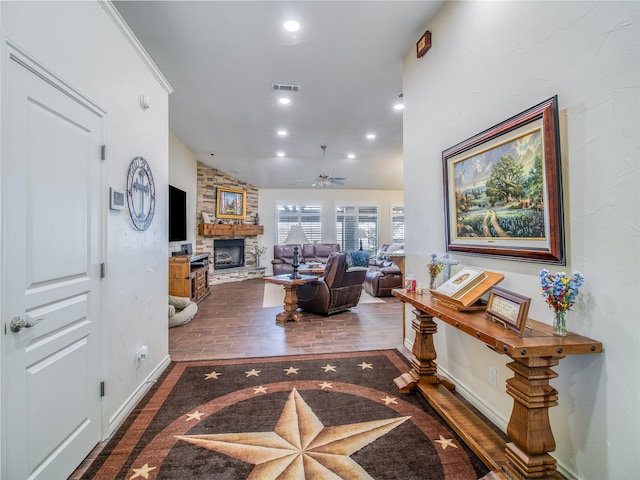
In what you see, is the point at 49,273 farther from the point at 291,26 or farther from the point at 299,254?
the point at 299,254

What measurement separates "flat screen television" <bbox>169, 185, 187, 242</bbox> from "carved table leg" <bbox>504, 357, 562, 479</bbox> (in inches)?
215

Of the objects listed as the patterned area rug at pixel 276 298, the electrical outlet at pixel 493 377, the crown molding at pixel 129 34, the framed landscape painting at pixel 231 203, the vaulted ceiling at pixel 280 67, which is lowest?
the patterned area rug at pixel 276 298

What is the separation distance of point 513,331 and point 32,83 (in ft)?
8.42

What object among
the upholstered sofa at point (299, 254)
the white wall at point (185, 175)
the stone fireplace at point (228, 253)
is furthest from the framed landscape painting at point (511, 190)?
the stone fireplace at point (228, 253)

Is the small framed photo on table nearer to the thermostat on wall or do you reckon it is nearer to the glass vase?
the glass vase

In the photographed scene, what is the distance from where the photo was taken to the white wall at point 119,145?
1.42m

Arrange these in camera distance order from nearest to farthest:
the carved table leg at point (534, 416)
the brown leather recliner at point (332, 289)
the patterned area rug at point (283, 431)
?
the carved table leg at point (534, 416)
the patterned area rug at point (283, 431)
the brown leather recliner at point (332, 289)

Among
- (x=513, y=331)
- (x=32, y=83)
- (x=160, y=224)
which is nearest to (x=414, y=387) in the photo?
(x=513, y=331)

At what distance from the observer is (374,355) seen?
10.1 ft

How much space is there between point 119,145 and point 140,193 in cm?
41

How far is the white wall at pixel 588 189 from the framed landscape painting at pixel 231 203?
694 centimetres

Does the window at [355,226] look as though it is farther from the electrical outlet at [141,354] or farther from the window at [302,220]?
the electrical outlet at [141,354]

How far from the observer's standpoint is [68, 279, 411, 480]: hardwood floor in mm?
3227

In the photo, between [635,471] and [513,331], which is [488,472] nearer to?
[635,471]
